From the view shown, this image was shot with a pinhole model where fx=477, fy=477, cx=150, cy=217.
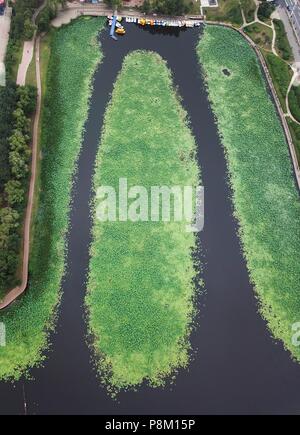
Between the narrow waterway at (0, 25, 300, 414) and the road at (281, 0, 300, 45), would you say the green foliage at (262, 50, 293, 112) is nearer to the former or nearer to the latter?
the road at (281, 0, 300, 45)

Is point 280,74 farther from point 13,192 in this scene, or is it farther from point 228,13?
point 13,192

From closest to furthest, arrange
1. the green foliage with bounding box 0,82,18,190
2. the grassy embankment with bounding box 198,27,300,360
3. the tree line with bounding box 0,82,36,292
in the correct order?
the tree line with bounding box 0,82,36,292
the grassy embankment with bounding box 198,27,300,360
the green foliage with bounding box 0,82,18,190

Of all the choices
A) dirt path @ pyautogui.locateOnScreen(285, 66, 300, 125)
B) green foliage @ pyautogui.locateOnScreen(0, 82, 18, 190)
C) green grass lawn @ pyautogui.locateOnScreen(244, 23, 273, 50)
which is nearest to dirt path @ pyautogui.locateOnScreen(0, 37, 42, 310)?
green foliage @ pyautogui.locateOnScreen(0, 82, 18, 190)

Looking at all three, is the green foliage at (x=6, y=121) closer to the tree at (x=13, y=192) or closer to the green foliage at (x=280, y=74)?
the tree at (x=13, y=192)

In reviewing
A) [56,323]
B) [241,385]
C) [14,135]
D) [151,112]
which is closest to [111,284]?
[56,323]

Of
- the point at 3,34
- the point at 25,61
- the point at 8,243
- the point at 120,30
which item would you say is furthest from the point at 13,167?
the point at 120,30

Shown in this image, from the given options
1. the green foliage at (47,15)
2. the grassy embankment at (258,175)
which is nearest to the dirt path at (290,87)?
the grassy embankment at (258,175)
